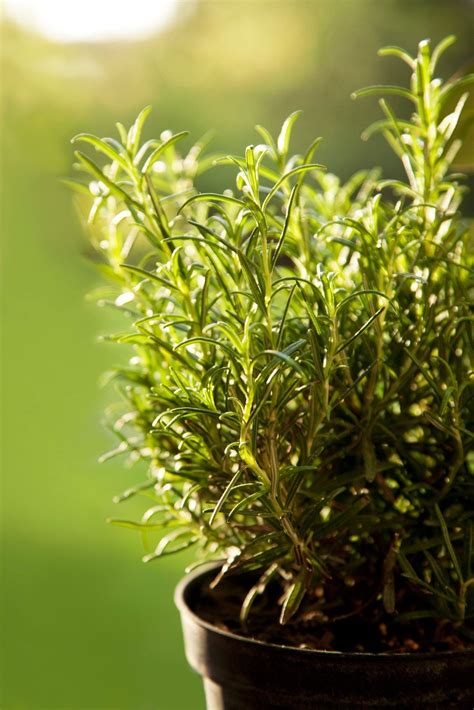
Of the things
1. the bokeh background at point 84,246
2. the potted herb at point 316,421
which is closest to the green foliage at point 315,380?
the potted herb at point 316,421

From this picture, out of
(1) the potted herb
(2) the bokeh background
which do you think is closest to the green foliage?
(1) the potted herb

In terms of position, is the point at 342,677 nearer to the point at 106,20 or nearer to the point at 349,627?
the point at 349,627

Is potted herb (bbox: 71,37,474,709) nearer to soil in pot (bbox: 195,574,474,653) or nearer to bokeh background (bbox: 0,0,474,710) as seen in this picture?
soil in pot (bbox: 195,574,474,653)

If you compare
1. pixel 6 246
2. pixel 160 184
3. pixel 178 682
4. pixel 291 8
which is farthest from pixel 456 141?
pixel 291 8

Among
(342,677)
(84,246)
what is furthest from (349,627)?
(84,246)

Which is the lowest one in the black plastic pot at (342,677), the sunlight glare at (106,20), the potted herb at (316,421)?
the black plastic pot at (342,677)

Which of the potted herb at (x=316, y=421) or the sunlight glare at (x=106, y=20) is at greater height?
the sunlight glare at (x=106, y=20)

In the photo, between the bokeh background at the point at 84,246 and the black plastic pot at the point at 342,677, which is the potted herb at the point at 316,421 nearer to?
the black plastic pot at the point at 342,677
